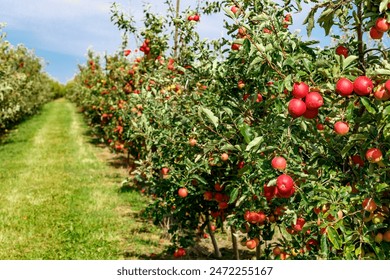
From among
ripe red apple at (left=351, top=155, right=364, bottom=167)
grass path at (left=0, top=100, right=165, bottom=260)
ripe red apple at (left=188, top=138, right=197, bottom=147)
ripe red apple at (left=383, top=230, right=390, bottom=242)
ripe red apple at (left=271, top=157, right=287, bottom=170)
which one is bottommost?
grass path at (left=0, top=100, right=165, bottom=260)

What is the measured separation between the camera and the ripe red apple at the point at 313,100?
7.25 feet

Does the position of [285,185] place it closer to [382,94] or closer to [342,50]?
[382,94]

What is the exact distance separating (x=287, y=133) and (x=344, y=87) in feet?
1.49

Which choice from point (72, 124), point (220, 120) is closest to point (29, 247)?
point (220, 120)

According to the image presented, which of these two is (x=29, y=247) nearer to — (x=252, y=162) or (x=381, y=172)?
(x=252, y=162)

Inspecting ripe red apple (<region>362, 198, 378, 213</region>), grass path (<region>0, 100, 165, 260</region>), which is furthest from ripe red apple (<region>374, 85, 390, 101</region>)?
grass path (<region>0, 100, 165, 260</region>)

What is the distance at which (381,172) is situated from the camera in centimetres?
228

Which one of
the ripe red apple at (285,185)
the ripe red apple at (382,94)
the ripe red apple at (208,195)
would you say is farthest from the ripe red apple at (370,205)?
the ripe red apple at (208,195)

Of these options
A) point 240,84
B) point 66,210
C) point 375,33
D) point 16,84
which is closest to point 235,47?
point 240,84

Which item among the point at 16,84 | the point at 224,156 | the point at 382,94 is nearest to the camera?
the point at 382,94

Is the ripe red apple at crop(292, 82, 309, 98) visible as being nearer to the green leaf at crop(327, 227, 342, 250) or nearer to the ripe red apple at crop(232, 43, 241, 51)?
the green leaf at crop(327, 227, 342, 250)

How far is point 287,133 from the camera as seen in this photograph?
98.5 inches

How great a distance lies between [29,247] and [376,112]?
5.36 metres

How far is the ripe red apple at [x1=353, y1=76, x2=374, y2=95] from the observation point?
7.15 feet
